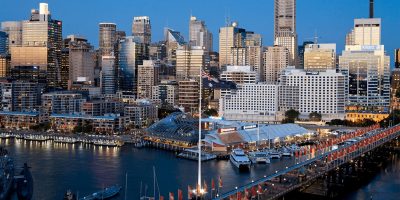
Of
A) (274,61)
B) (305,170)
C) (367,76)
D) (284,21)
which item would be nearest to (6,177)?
(305,170)

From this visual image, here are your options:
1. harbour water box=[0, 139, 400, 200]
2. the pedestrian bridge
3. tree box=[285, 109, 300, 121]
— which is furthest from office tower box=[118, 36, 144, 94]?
the pedestrian bridge

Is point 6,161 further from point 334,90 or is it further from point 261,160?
point 334,90

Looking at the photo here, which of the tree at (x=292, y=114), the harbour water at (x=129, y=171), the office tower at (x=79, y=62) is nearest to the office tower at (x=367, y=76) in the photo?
the tree at (x=292, y=114)

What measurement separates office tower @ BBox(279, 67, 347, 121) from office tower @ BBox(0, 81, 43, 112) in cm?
1849

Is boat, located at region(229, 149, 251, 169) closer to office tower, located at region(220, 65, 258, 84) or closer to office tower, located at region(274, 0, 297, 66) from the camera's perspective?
office tower, located at region(220, 65, 258, 84)

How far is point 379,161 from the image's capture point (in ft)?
84.9

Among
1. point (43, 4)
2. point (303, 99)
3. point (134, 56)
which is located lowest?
point (303, 99)

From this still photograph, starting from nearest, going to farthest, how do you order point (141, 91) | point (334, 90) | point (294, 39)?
1. point (334, 90)
2. point (141, 91)
3. point (294, 39)

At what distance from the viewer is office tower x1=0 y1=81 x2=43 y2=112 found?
44500mm

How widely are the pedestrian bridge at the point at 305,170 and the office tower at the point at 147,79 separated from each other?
3467cm

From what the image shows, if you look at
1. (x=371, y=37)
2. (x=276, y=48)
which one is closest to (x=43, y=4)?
(x=276, y=48)

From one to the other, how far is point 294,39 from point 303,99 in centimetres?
3836

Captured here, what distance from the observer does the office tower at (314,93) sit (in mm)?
41250

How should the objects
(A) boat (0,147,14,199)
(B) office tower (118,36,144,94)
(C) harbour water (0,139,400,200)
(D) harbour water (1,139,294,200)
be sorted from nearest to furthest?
1. (A) boat (0,147,14,199)
2. (C) harbour water (0,139,400,200)
3. (D) harbour water (1,139,294,200)
4. (B) office tower (118,36,144,94)
